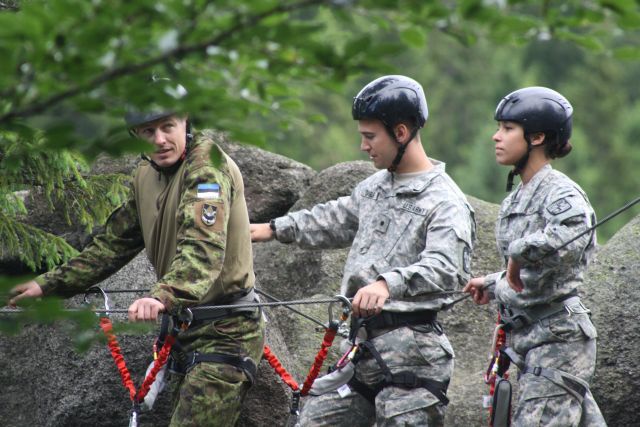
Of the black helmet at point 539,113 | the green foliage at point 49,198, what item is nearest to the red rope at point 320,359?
the black helmet at point 539,113

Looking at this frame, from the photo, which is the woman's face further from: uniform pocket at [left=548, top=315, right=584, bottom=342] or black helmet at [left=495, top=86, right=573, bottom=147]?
uniform pocket at [left=548, top=315, right=584, bottom=342]

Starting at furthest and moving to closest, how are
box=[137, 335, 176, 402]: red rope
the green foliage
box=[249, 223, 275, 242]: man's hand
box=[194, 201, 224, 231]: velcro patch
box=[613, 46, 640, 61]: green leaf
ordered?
1. the green foliage
2. box=[249, 223, 275, 242]: man's hand
3. box=[137, 335, 176, 402]: red rope
4. box=[194, 201, 224, 231]: velcro patch
5. box=[613, 46, 640, 61]: green leaf

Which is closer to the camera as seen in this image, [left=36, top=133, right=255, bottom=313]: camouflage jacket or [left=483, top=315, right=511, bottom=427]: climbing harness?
[left=36, top=133, right=255, bottom=313]: camouflage jacket

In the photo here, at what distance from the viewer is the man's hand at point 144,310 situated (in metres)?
5.41

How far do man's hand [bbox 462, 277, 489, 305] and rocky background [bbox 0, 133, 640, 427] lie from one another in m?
1.97

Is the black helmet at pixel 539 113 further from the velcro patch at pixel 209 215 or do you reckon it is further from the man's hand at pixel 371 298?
the velcro patch at pixel 209 215

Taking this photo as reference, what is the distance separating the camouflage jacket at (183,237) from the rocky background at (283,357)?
118 centimetres

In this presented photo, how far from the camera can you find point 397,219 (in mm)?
6270

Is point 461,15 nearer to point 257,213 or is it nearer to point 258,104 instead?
point 258,104

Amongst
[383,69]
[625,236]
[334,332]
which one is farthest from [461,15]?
[625,236]

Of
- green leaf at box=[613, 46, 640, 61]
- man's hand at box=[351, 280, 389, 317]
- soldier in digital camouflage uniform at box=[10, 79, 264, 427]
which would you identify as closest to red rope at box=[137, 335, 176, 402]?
soldier in digital camouflage uniform at box=[10, 79, 264, 427]

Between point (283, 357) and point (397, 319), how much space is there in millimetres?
2021

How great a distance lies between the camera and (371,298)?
577cm

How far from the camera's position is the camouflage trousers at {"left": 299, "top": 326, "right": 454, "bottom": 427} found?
600 cm
